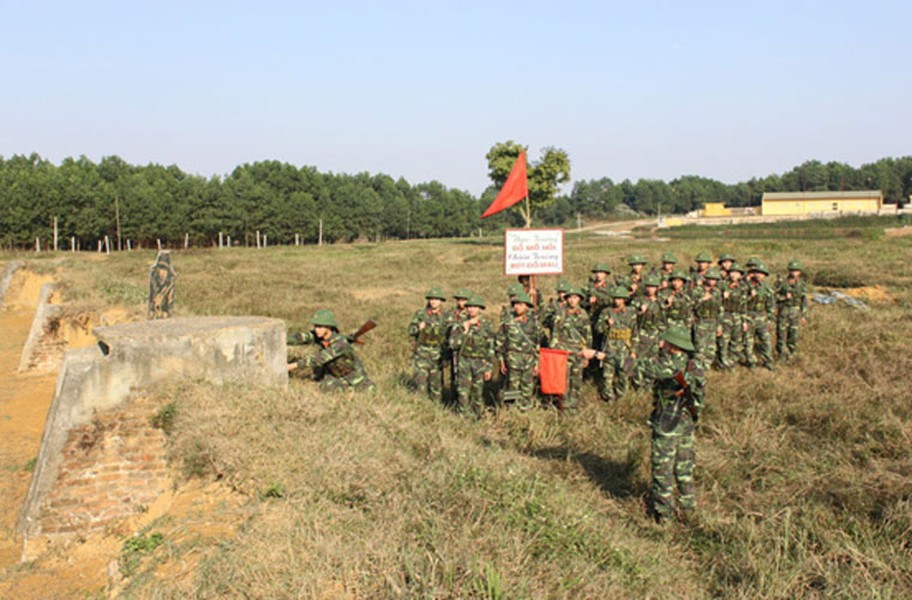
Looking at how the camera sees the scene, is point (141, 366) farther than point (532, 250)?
No

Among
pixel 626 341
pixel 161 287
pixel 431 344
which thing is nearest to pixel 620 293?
pixel 626 341

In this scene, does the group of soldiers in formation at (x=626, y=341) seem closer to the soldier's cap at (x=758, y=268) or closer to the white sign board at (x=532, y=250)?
the soldier's cap at (x=758, y=268)

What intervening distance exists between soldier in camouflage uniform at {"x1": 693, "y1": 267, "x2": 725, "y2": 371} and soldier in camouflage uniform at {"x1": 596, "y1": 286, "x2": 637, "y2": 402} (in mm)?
1565

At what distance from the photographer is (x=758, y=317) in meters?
9.91

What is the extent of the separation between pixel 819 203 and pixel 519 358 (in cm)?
6272

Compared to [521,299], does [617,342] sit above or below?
below

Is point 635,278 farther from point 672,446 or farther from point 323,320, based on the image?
point 323,320

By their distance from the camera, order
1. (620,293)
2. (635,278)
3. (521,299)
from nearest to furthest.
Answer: (521,299) → (620,293) → (635,278)

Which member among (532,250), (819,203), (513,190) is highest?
(819,203)

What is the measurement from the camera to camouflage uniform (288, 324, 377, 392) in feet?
21.2

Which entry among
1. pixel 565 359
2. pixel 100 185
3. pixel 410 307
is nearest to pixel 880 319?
pixel 565 359

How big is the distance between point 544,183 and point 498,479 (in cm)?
3649

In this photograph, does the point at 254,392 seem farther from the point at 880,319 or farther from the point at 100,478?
the point at 880,319

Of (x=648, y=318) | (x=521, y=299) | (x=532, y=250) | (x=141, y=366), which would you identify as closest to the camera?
(x=141, y=366)
